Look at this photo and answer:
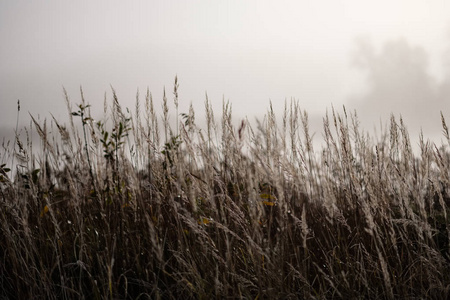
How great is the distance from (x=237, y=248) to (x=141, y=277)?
577mm

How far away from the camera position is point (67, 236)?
2973 mm

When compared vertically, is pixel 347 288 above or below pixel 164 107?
below

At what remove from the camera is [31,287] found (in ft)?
7.94

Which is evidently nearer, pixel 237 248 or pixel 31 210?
pixel 237 248

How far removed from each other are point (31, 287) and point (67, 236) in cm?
58

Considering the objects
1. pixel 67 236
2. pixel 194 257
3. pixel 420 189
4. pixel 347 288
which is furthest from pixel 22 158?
pixel 420 189

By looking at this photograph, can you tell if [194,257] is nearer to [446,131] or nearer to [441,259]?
[441,259]

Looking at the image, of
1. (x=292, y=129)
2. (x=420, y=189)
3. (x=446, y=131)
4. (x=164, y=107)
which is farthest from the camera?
(x=292, y=129)

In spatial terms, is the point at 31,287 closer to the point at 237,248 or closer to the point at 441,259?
the point at 237,248

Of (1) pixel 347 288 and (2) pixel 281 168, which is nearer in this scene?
(1) pixel 347 288

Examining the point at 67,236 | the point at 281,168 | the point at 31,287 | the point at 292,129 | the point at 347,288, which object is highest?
the point at 292,129

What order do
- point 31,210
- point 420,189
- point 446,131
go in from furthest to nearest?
point 31,210 < point 446,131 < point 420,189

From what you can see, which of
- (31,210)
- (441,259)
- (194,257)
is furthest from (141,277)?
(441,259)

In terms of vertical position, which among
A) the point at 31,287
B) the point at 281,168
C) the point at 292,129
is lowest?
the point at 31,287
